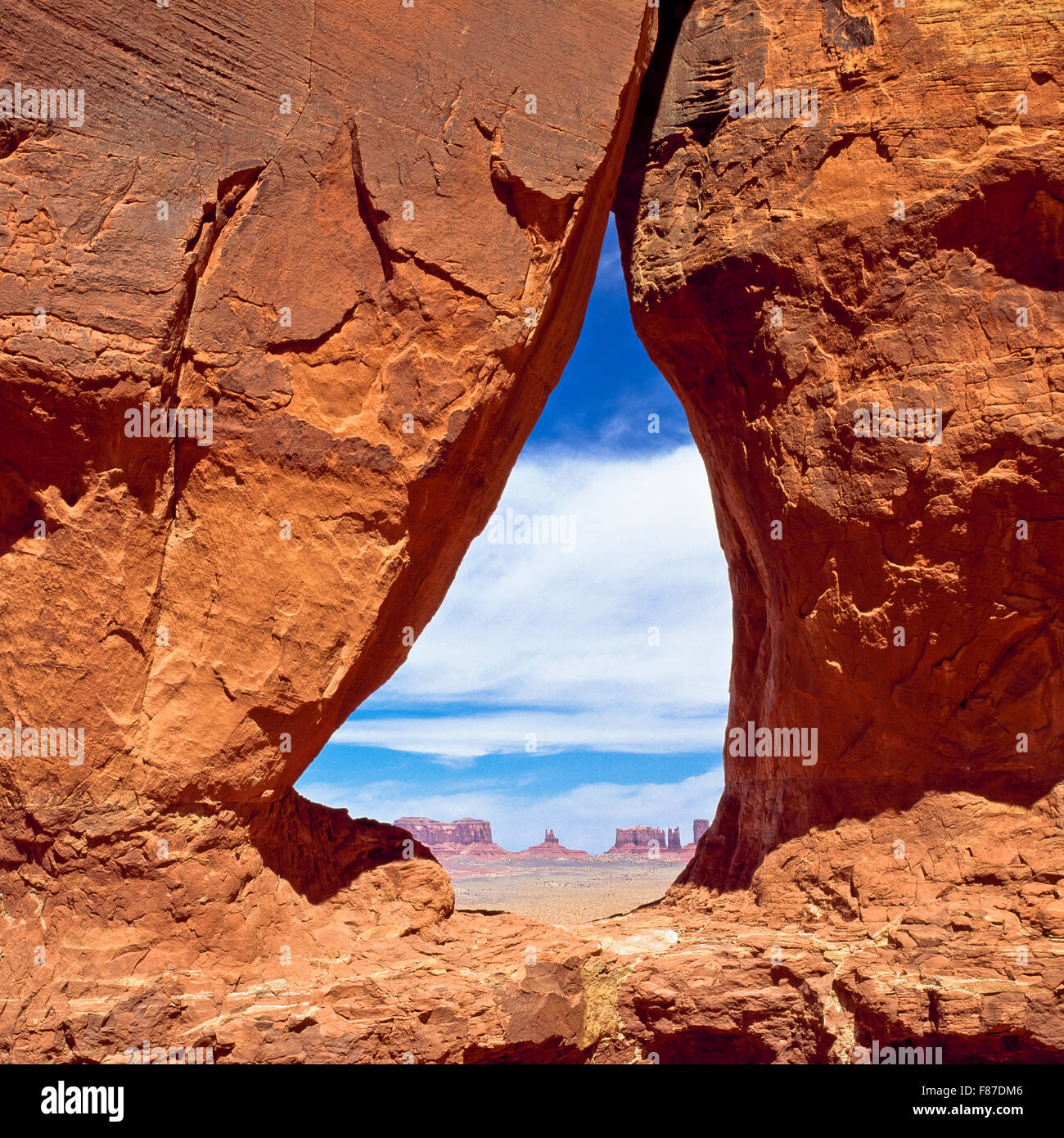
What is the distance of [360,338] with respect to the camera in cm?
517

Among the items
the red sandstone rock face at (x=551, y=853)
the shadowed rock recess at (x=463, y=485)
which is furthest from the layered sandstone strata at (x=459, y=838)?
the shadowed rock recess at (x=463, y=485)

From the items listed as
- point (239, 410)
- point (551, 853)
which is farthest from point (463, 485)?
point (551, 853)

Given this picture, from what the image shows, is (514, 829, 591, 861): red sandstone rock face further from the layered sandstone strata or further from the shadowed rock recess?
the shadowed rock recess

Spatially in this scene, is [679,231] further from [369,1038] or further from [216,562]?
[369,1038]

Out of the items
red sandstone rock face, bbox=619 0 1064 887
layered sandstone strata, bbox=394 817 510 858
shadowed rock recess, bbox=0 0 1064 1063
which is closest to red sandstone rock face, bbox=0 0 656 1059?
shadowed rock recess, bbox=0 0 1064 1063

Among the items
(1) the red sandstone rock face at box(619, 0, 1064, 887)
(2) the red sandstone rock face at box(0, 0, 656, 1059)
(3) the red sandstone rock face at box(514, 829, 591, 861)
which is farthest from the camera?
(3) the red sandstone rock face at box(514, 829, 591, 861)

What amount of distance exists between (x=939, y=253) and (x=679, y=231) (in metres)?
1.56

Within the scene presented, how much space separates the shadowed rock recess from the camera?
4629 mm

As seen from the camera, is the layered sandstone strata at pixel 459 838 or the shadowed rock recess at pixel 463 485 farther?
the layered sandstone strata at pixel 459 838

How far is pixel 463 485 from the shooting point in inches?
221

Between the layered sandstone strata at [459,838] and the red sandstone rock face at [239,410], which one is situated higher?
the red sandstone rock face at [239,410]

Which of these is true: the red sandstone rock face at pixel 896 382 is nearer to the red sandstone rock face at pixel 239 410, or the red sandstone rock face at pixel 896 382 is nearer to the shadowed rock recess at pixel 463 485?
the shadowed rock recess at pixel 463 485

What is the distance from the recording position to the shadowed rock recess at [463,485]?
4629 millimetres

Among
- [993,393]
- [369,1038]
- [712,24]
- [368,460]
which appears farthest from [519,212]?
[369,1038]
